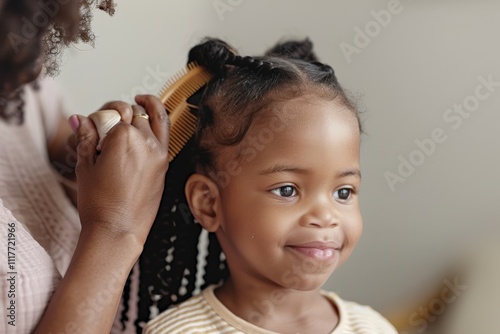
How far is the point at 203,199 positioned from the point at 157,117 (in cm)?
13

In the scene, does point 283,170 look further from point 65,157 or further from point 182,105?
point 65,157

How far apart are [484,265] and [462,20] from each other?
424mm

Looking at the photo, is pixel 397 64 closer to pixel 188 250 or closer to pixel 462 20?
pixel 462 20

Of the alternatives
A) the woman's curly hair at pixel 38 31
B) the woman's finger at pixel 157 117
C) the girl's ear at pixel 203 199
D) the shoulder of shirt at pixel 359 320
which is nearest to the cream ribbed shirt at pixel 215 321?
the shoulder of shirt at pixel 359 320

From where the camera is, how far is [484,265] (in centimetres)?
117

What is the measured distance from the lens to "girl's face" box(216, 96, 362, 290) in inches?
33.2

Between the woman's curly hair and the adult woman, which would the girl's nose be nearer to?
the adult woman

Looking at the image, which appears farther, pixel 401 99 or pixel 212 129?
pixel 401 99

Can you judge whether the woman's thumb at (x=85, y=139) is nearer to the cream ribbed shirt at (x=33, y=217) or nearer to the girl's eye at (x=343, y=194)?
the cream ribbed shirt at (x=33, y=217)

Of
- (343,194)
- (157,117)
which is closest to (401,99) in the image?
(343,194)

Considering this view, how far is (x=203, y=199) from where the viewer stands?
928mm

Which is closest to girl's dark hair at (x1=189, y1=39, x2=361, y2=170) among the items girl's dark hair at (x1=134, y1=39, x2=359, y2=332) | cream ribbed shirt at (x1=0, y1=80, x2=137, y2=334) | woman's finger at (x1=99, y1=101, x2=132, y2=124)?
girl's dark hair at (x1=134, y1=39, x2=359, y2=332)

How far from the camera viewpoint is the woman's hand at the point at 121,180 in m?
0.81

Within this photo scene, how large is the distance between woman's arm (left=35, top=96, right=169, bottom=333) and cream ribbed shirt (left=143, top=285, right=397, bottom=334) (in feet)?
0.46
